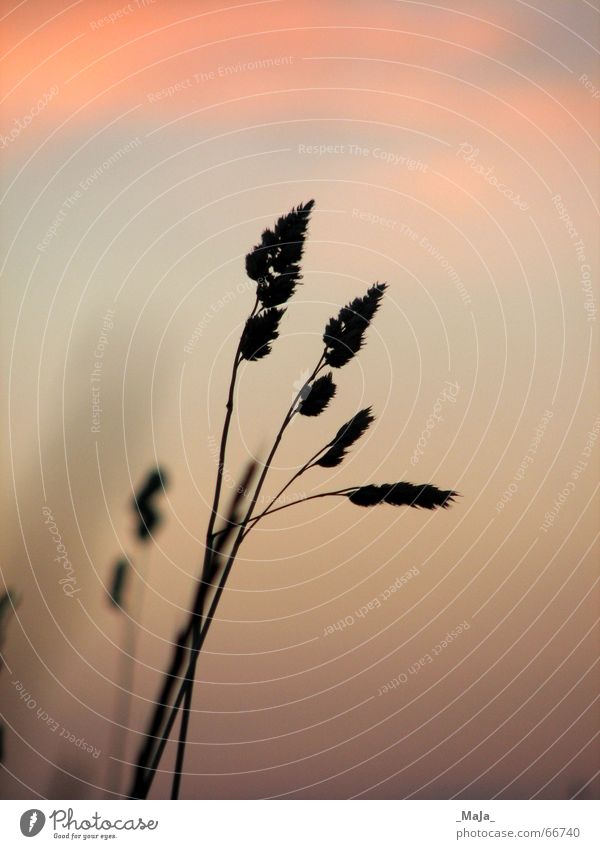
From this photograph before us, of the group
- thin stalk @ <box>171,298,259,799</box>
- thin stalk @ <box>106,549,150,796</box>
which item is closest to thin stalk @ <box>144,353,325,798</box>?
thin stalk @ <box>171,298,259,799</box>

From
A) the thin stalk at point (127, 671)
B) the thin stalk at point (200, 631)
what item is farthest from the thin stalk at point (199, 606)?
the thin stalk at point (127, 671)

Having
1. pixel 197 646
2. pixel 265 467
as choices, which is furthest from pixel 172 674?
pixel 265 467

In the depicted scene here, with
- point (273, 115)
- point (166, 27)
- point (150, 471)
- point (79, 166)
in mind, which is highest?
point (166, 27)

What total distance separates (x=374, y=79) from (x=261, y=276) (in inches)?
32.7

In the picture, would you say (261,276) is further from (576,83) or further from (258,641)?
(576,83)

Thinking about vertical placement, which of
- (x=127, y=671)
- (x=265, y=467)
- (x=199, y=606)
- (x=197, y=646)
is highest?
(x=265, y=467)

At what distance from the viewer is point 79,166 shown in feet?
9.53

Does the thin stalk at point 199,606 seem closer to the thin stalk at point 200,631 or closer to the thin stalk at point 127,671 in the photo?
the thin stalk at point 200,631

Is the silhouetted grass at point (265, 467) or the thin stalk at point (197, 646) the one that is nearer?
the silhouetted grass at point (265, 467)

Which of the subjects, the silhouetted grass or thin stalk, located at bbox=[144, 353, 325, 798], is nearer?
the silhouetted grass

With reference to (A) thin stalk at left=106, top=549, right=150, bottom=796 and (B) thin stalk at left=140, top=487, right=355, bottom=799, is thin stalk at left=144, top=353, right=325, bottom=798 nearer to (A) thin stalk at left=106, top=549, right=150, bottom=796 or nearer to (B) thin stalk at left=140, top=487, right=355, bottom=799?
(B) thin stalk at left=140, top=487, right=355, bottom=799

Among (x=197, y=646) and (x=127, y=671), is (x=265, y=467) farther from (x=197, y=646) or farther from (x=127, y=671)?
(x=127, y=671)

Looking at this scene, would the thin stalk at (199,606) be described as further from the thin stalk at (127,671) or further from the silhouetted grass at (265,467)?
the thin stalk at (127,671)

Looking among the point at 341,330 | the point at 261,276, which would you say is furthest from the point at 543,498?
the point at 261,276
